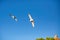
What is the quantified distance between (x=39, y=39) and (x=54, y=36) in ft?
1.77

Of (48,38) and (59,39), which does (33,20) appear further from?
(59,39)

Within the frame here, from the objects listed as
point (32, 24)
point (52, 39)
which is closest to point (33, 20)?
point (32, 24)

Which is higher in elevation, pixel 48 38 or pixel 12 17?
pixel 12 17

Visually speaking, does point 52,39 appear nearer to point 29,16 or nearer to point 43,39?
point 43,39

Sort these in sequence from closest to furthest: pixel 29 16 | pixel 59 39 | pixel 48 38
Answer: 1. pixel 29 16
2. pixel 48 38
3. pixel 59 39

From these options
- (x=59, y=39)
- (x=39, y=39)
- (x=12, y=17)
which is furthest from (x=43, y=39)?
(x=12, y=17)

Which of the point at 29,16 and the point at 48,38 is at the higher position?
the point at 29,16

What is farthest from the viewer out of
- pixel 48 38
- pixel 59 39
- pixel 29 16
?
pixel 59 39

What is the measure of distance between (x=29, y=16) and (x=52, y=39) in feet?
4.44

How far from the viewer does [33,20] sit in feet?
20.2

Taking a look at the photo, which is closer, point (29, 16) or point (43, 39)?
point (29, 16)

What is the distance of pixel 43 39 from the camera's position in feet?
22.0

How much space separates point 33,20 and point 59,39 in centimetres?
149

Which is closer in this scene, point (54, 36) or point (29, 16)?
A: point (29, 16)
